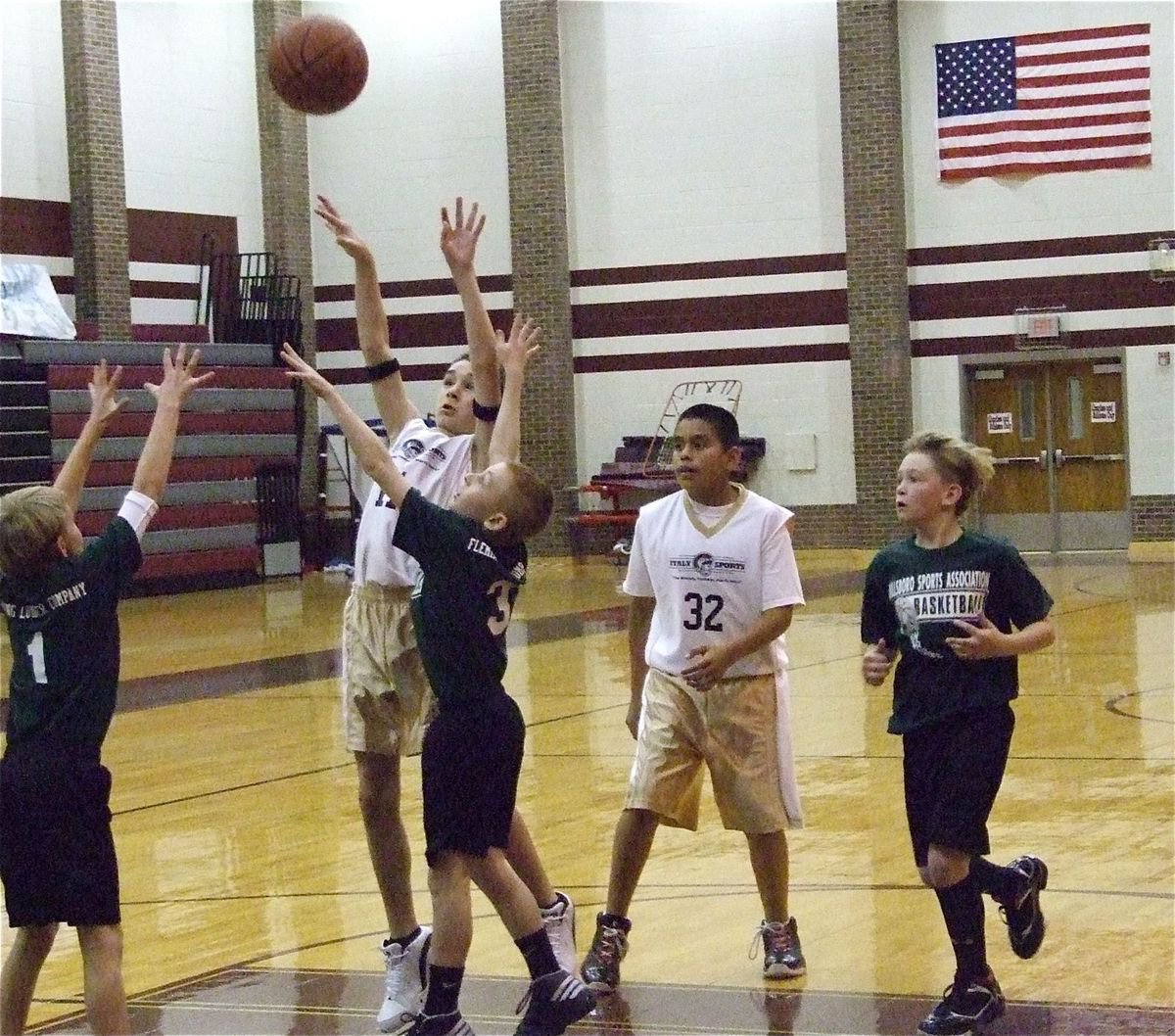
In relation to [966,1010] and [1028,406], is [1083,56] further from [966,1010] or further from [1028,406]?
[966,1010]

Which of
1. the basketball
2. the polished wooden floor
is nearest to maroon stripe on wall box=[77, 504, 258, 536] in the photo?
the polished wooden floor

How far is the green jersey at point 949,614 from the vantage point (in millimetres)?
4688

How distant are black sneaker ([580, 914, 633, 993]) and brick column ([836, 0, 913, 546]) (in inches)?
674

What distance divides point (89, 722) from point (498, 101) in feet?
66.8

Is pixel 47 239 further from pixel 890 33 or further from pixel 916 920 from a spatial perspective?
pixel 916 920

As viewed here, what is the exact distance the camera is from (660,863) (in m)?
6.76

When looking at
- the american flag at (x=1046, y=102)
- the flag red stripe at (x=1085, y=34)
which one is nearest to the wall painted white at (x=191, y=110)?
the american flag at (x=1046, y=102)

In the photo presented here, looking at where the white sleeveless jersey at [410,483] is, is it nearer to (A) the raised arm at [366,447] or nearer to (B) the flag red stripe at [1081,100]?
(A) the raised arm at [366,447]

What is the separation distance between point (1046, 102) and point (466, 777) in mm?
18509

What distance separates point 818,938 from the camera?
5527mm

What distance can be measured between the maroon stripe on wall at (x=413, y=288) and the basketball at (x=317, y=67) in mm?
15668

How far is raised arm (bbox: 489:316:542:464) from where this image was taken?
4875 millimetres

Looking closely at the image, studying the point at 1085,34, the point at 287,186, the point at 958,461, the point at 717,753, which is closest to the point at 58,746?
the point at 717,753

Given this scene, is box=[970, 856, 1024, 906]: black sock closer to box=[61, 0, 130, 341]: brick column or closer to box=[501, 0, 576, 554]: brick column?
box=[61, 0, 130, 341]: brick column
